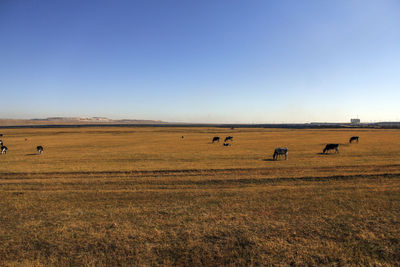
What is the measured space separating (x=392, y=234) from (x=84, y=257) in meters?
10.1

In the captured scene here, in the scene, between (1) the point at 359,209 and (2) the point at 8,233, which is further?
(1) the point at 359,209

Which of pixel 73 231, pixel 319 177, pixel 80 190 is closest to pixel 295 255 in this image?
pixel 73 231

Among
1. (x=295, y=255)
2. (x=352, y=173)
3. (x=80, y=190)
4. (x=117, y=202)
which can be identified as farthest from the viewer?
(x=352, y=173)

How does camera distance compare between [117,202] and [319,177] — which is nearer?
[117,202]

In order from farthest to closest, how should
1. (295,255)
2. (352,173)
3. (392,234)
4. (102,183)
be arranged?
Answer: (352,173)
(102,183)
(392,234)
(295,255)

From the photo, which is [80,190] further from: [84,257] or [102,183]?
[84,257]

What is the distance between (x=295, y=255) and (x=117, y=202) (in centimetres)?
808

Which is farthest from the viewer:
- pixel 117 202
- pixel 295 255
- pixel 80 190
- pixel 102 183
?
pixel 102 183

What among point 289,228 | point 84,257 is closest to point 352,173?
point 289,228

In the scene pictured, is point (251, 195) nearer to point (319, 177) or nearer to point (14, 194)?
point (319, 177)

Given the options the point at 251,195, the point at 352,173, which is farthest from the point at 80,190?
the point at 352,173

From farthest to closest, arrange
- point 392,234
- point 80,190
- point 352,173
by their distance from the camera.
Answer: point 352,173, point 80,190, point 392,234

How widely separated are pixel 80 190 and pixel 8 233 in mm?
4677

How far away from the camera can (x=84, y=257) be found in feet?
20.8
